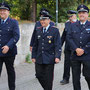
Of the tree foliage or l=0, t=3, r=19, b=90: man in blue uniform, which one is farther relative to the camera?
the tree foliage

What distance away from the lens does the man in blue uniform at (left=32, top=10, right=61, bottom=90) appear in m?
5.03

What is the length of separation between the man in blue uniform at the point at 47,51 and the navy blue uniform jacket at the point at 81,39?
12.4 inches

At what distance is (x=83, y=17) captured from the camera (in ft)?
16.3

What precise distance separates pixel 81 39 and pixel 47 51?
2.50ft

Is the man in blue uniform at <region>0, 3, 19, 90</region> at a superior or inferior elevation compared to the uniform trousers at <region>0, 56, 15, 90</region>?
superior

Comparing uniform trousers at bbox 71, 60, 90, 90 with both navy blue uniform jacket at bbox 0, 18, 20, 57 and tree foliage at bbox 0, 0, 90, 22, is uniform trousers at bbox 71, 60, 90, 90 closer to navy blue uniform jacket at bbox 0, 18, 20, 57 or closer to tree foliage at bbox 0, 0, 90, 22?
navy blue uniform jacket at bbox 0, 18, 20, 57

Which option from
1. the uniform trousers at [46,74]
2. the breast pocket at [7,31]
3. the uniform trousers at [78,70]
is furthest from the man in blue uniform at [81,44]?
the breast pocket at [7,31]

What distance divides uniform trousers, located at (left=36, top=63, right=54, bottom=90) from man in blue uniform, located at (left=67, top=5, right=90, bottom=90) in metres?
0.50

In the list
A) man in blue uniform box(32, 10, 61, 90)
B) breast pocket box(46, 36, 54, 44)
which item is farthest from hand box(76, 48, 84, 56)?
breast pocket box(46, 36, 54, 44)

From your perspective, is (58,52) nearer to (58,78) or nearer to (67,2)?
(58,78)

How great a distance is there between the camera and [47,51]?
5.10 meters

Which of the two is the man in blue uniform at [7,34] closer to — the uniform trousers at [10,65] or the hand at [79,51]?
the uniform trousers at [10,65]

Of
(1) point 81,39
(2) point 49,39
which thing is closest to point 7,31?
(2) point 49,39

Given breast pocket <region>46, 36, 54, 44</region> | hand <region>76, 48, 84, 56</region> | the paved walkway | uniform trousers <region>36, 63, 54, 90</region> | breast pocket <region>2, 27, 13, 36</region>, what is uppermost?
breast pocket <region>2, 27, 13, 36</region>
